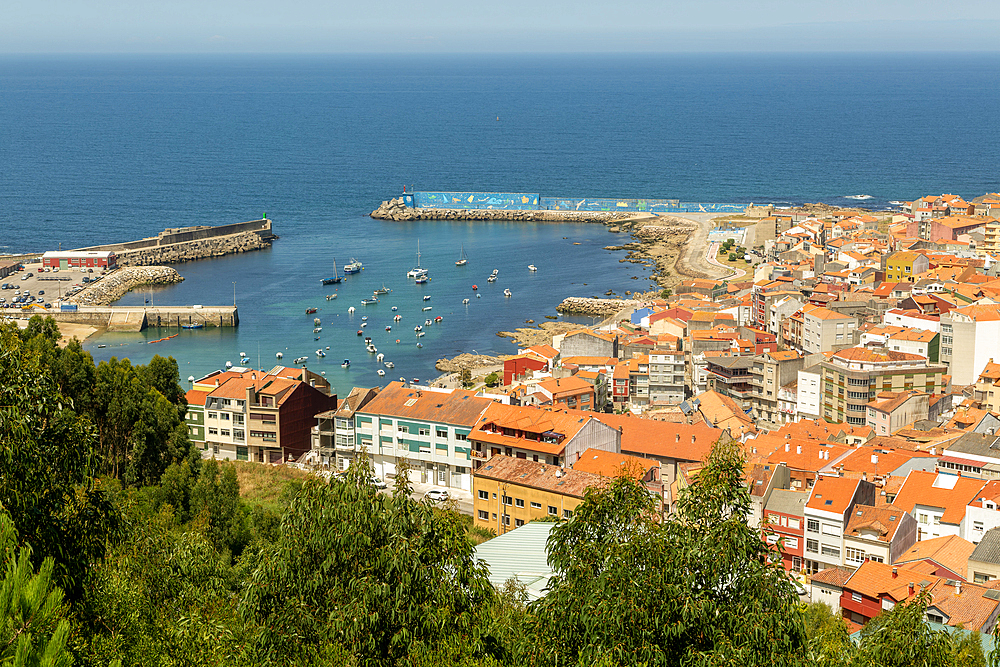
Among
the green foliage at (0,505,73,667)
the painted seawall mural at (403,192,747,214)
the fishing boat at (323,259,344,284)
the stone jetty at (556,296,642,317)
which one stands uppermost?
the green foliage at (0,505,73,667)

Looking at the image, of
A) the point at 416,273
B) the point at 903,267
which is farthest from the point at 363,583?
the point at 416,273

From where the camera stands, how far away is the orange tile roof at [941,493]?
16.8 metres

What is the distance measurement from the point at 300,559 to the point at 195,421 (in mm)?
17359

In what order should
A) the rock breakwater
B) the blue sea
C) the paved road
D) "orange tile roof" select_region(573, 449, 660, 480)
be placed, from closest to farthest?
"orange tile roof" select_region(573, 449, 660, 480) → the blue sea → the paved road → the rock breakwater

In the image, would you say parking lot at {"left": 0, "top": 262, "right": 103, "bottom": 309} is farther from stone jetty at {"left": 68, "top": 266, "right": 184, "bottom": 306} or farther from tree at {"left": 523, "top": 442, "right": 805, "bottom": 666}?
tree at {"left": 523, "top": 442, "right": 805, "bottom": 666}

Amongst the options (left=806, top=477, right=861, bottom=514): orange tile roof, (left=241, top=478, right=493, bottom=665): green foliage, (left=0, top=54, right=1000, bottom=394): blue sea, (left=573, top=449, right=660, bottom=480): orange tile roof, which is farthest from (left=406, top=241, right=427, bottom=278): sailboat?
(left=241, top=478, right=493, bottom=665): green foliage

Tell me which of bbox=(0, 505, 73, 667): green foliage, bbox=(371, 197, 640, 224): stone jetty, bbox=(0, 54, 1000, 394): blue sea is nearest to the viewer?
bbox=(0, 505, 73, 667): green foliage

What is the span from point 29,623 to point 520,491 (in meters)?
14.4

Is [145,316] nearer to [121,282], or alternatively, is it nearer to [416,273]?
[121,282]

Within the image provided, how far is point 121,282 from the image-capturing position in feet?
143

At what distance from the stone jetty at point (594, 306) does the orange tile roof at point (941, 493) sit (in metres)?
20.3

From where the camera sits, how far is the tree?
5652 millimetres

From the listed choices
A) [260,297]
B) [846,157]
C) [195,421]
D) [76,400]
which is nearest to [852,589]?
[76,400]

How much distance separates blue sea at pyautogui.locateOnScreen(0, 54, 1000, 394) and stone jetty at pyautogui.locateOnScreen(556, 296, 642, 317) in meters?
0.72
